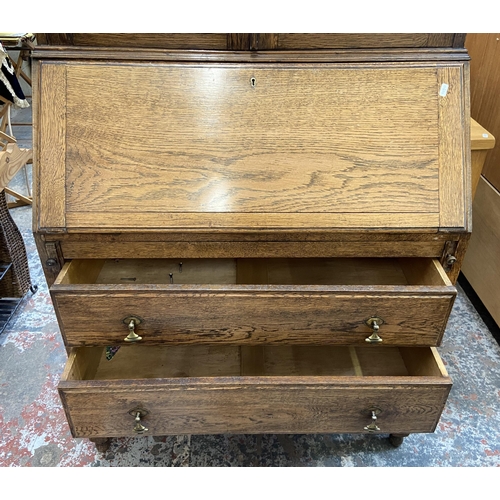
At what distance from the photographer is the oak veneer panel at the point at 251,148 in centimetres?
105

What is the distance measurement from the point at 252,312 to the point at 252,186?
0.31m

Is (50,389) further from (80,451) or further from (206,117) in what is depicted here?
(206,117)

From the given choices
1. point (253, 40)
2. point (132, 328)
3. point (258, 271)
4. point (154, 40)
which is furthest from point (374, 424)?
point (154, 40)

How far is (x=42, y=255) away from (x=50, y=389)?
0.66 metres

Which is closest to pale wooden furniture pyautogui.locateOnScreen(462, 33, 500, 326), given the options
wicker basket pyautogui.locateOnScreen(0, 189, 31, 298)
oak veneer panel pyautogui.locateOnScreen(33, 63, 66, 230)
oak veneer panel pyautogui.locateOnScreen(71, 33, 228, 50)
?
oak veneer panel pyautogui.locateOnScreen(71, 33, 228, 50)

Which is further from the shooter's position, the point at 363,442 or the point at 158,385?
the point at 363,442

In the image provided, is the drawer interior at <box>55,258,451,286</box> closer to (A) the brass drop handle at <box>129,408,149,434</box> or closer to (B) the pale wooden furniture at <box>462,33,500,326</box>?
(A) the brass drop handle at <box>129,408,149,434</box>

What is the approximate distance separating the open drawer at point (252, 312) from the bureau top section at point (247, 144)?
0.15m

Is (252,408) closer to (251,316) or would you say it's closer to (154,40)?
(251,316)

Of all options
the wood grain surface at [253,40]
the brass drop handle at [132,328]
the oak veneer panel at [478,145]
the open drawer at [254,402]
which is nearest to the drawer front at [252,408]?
the open drawer at [254,402]

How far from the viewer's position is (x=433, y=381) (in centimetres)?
105

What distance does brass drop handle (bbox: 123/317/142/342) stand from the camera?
1.05m

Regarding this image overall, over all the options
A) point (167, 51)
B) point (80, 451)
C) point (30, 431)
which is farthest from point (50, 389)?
point (167, 51)

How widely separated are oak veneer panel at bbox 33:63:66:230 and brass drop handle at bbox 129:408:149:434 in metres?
0.50
